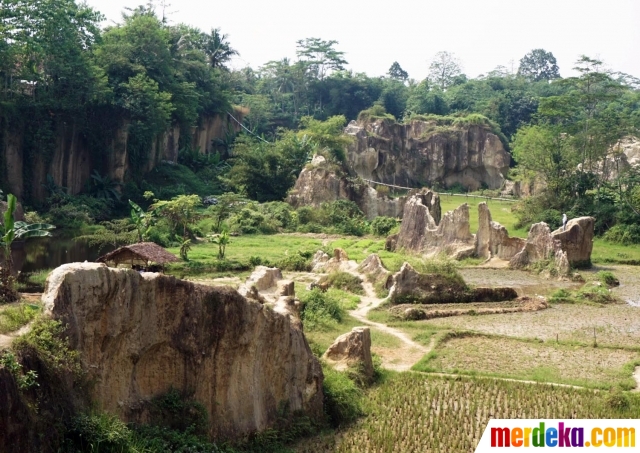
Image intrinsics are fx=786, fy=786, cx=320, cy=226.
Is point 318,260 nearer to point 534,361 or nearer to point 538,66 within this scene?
point 534,361

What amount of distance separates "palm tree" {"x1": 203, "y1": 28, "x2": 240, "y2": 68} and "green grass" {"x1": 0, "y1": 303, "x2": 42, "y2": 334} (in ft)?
201

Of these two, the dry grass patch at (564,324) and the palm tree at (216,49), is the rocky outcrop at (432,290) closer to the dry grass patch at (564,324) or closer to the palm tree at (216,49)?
the dry grass patch at (564,324)

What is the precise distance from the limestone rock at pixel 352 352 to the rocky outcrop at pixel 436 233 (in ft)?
63.9

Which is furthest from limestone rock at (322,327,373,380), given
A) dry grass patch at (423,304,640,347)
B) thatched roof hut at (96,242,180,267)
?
thatched roof hut at (96,242,180,267)

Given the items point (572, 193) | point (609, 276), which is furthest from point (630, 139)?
point (609, 276)

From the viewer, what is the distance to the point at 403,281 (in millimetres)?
25234

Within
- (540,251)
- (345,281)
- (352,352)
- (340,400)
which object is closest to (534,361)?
(352,352)

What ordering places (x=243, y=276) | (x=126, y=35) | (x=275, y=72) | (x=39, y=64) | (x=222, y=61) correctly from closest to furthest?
(x=243, y=276) < (x=39, y=64) < (x=126, y=35) < (x=222, y=61) < (x=275, y=72)

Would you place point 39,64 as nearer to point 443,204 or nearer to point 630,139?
point 443,204

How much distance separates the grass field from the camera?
12.9 metres

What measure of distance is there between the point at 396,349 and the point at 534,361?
3358mm

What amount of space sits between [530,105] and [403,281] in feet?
176

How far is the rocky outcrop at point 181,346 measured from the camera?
378 inches

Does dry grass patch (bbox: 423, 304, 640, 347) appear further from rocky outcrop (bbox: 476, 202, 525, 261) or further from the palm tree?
the palm tree
